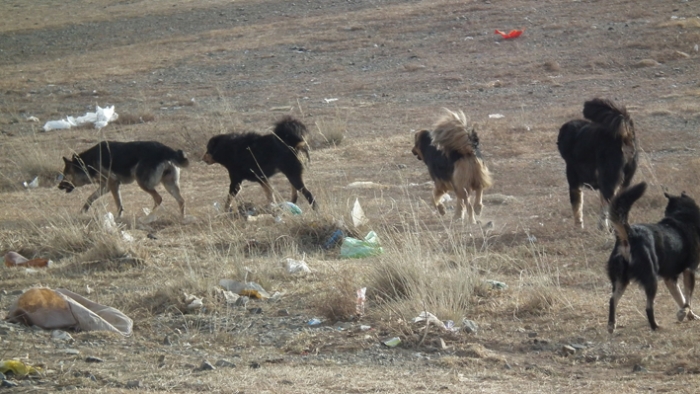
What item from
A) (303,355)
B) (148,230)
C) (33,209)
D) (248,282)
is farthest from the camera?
(33,209)

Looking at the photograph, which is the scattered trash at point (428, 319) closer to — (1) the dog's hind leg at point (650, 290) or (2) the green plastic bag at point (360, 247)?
(1) the dog's hind leg at point (650, 290)

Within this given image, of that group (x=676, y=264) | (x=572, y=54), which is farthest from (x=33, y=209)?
(x=572, y=54)

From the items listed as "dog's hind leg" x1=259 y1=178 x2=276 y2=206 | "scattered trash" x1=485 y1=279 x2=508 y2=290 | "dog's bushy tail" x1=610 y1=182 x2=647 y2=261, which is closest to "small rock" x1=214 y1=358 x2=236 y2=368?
"scattered trash" x1=485 y1=279 x2=508 y2=290

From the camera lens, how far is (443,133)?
10.7m

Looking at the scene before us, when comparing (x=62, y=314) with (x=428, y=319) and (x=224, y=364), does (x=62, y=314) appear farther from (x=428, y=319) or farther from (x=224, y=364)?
(x=428, y=319)

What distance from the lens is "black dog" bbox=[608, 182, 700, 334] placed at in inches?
250

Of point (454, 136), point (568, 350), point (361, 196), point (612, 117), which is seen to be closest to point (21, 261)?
point (361, 196)

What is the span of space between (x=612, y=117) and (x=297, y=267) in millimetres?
3567

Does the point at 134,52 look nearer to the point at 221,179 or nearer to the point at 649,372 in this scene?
the point at 221,179

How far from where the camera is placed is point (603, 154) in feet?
32.7

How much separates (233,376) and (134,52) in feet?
86.5

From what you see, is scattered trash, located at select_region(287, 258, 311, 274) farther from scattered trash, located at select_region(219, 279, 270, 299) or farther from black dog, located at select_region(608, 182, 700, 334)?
black dog, located at select_region(608, 182, 700, 334)

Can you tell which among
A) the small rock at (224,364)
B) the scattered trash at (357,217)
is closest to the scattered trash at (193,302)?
the small rock at (224,364)

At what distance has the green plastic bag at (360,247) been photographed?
9336 millimetres
